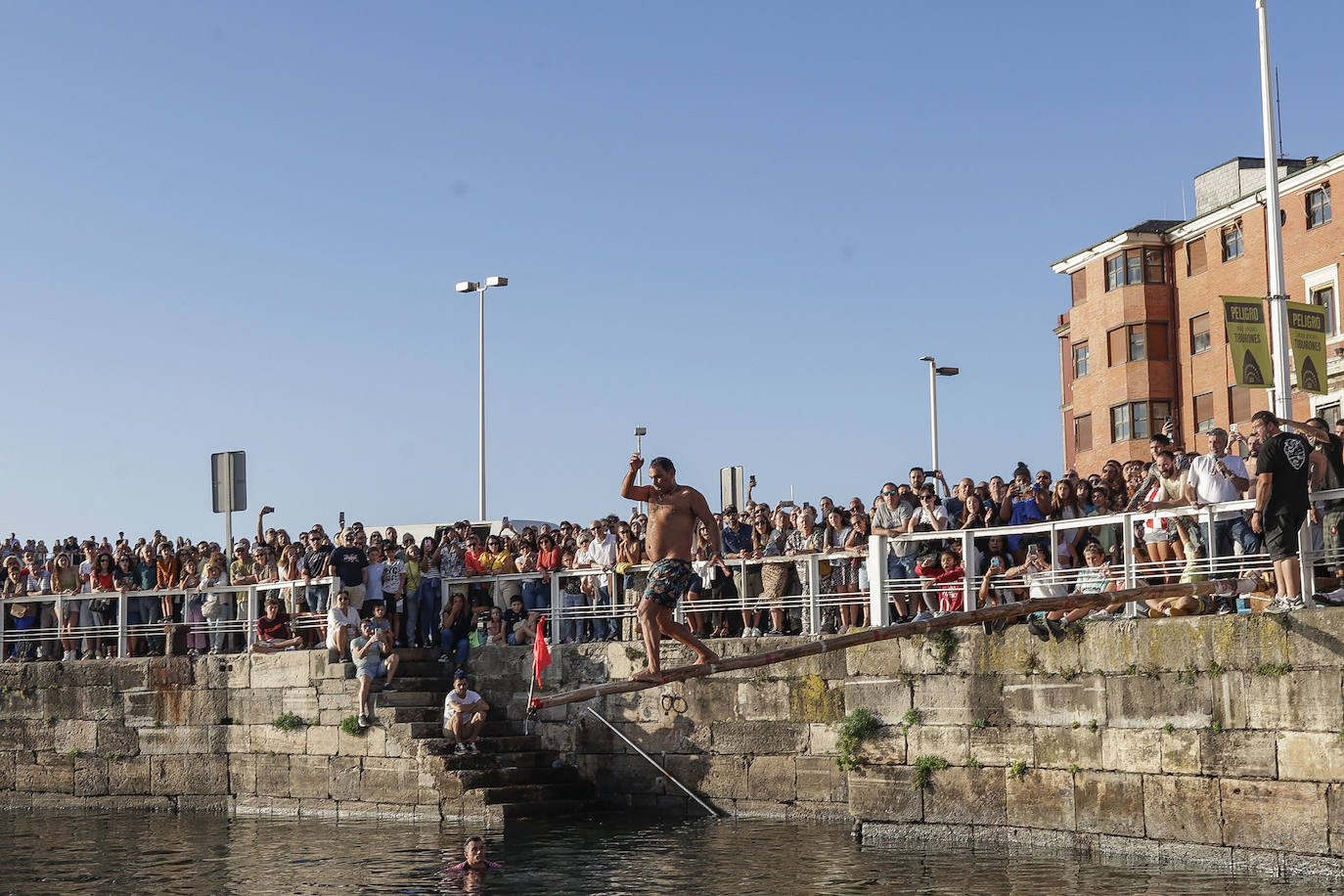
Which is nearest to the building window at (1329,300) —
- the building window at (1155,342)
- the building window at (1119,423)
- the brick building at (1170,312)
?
the brick building at (1170,312)

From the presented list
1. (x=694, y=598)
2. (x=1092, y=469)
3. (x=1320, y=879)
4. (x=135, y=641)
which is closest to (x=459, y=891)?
(x=694, y=598)

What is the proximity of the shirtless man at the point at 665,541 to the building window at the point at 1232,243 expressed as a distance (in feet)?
112

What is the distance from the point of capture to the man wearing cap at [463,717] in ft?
58.8

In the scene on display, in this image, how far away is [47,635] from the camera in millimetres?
21844

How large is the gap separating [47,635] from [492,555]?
23.2ft

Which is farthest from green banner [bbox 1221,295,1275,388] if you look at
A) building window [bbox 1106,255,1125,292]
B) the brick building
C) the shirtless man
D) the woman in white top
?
building window [bbox 1106,255,1125,292]

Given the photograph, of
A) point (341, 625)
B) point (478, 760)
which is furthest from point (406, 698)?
point (478, 760)

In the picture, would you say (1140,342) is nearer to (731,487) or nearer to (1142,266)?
(1142,266)

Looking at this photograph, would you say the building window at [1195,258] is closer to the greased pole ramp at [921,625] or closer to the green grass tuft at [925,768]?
the green grass tuft at [925,768]

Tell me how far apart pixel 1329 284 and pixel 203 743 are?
29818 mm

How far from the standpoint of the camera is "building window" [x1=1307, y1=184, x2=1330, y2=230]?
126 feet

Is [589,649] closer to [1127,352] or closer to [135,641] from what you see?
[135,641]

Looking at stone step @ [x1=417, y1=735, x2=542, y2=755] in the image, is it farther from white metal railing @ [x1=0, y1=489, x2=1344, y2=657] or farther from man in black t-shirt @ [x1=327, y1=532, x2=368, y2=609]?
man in black t-shirt @ [x1=327, y1=532, x2=368, y2=609]

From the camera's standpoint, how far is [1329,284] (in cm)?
3822
